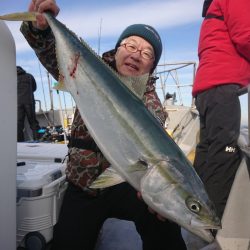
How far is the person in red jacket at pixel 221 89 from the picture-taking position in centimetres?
290

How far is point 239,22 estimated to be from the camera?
9.58 ft

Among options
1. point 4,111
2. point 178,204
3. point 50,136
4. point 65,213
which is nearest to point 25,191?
point 65,213

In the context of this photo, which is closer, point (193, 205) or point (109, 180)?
point (193, 205)

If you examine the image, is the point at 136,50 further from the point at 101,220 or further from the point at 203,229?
the point at 203,229

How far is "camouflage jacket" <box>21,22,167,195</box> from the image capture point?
220 centimetres

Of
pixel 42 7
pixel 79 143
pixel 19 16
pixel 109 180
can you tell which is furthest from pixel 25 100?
pixel 109 180

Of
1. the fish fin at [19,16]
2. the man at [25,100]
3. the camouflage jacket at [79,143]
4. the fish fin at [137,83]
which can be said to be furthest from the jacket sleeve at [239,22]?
the man at [25,100]

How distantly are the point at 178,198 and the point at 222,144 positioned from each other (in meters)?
1.65

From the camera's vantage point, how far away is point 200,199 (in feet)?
4.58

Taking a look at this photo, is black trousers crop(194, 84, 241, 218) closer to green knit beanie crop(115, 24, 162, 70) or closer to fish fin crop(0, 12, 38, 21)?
green knit beanie crop(115, 24, 162, 70)

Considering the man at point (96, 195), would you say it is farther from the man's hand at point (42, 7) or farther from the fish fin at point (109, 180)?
the fish fin at point (109, 180)

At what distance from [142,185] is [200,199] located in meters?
0.24

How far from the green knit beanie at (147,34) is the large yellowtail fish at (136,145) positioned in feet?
3.12

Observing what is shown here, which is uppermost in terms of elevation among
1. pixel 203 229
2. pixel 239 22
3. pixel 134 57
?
pixel 239 22
